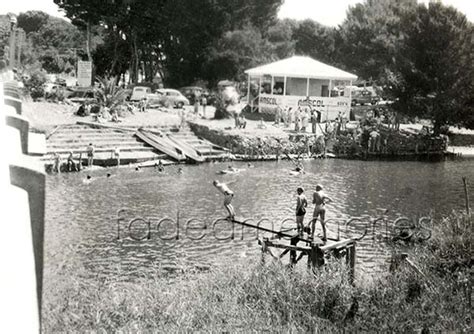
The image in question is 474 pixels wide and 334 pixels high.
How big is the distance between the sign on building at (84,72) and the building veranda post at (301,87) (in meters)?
13.6

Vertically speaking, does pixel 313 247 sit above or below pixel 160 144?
below

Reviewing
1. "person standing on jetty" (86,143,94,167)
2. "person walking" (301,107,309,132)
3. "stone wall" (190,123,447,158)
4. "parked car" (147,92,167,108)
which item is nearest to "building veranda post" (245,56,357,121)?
"person walking" (301,107,309,132)

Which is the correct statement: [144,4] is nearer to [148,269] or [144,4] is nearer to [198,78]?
[198,78]

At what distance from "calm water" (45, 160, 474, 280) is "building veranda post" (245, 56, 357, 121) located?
27.6ft

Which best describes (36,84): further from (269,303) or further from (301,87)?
(269,303)

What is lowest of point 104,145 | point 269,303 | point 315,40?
point 269,303

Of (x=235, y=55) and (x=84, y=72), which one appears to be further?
(x=235, y=55)

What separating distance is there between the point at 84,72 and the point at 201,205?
27863 mm

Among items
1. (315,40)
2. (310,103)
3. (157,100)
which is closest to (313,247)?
(310,103)

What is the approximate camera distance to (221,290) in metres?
14.0

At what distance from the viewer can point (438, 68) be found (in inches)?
1811

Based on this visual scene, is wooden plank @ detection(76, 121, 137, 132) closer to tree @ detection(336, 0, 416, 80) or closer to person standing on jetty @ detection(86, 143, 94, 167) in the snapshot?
person standing on jetty @ detection(86, 143, 94, 167)

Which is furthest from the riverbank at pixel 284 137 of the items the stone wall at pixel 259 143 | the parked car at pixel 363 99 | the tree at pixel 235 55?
the parked car at pixel 363 99

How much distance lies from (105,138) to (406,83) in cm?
2455
